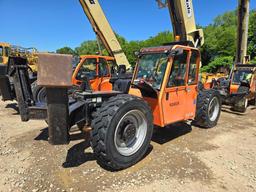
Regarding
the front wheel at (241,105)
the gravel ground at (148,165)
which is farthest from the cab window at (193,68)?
the front wheel at (241,105)

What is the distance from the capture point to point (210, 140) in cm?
471

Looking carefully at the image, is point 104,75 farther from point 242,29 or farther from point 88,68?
point 242,29

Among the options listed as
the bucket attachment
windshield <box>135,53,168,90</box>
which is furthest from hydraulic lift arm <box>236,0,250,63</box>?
the bucket attachment

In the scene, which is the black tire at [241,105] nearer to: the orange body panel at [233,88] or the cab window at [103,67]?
the orange body panel at [233,88]

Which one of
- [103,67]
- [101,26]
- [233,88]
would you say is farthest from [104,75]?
[233,88]

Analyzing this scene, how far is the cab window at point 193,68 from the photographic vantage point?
4480 mm

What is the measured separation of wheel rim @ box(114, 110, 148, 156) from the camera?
3.35 meters

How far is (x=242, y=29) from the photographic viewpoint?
27.7ft

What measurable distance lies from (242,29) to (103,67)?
19.8 feet

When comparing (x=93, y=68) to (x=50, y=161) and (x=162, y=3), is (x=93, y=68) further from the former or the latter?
(x=50, y=161)

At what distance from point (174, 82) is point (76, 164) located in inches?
97.1

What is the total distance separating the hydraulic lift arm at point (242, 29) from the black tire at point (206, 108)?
14.7 ft

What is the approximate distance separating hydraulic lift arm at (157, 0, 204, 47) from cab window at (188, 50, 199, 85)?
6.63ft

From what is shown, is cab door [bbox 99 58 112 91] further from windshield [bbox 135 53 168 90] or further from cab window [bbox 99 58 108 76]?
windshield [bbox 135 53 168 90]
